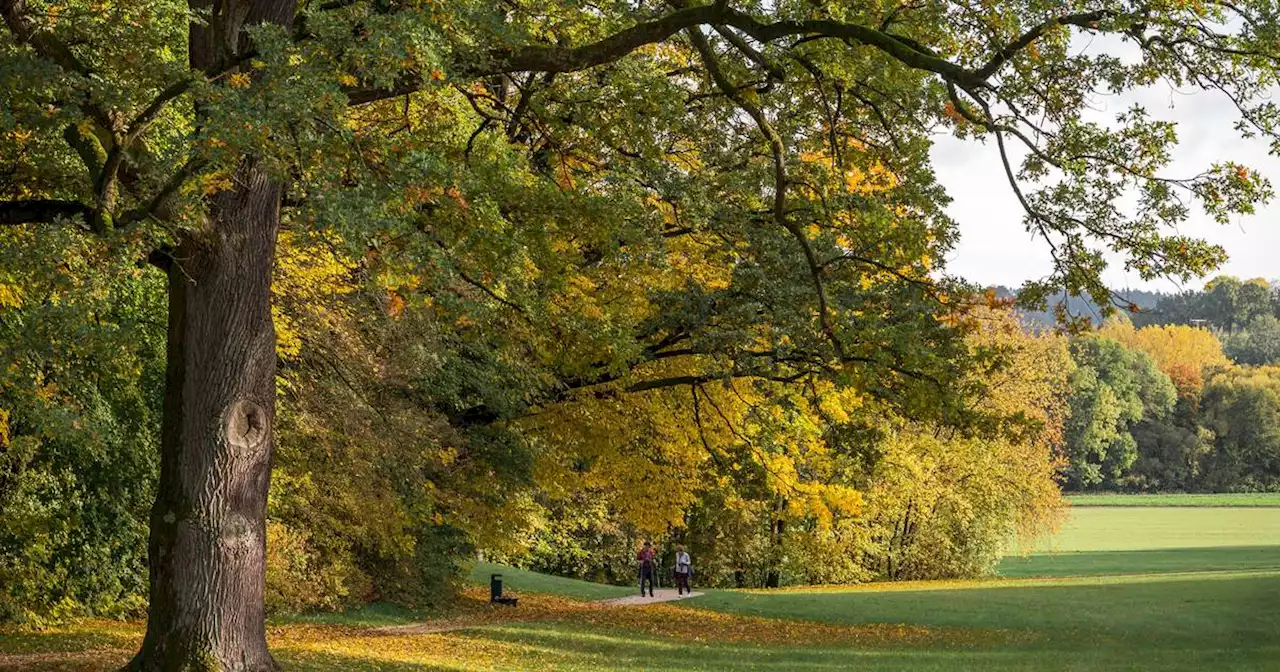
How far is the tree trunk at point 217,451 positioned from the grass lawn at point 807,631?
2132 millimetres

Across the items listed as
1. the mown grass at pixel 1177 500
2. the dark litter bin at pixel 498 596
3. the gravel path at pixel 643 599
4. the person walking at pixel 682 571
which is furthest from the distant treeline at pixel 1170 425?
the dark litter bin at pixel 498 596

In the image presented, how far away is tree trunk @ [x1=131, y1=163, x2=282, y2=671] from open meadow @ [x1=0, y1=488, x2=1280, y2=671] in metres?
1.97

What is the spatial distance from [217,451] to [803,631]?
54.7 ft

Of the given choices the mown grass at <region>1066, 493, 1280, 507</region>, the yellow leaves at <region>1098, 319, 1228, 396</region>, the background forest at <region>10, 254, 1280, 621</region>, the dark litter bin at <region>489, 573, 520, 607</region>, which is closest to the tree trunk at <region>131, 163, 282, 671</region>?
the background forest at <region>10, 254, 1280, 621</region>

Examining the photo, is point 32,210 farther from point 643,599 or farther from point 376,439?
point 643,599

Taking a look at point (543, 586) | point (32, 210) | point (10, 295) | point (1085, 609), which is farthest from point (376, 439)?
point (1085, 609)

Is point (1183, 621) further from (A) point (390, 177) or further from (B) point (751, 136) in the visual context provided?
(A) point (390, 177)

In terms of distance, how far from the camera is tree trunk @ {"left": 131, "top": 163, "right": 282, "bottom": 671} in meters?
10.9

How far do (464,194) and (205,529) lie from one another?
3762mm

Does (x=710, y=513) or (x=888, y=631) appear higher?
(x=710, y=513)

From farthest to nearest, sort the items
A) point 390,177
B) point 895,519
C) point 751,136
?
point 895,519 < point 751,136 < point 390,177

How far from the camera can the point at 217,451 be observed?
36.1ft

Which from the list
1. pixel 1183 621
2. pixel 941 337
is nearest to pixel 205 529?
pixel 941 337

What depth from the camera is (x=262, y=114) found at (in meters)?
8.78
